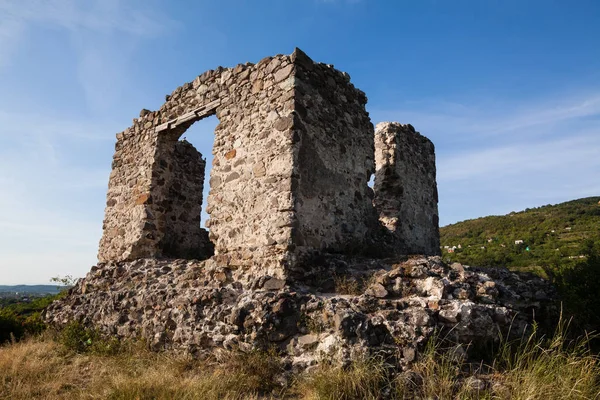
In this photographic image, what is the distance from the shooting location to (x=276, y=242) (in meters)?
4.93

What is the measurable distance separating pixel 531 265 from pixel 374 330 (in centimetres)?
2027

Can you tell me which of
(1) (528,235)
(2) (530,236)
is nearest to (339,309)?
(2) (530,236)

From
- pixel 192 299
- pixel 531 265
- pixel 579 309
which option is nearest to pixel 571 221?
pixel 531 265

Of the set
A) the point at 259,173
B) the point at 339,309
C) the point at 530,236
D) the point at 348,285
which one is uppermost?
the point at 259,173

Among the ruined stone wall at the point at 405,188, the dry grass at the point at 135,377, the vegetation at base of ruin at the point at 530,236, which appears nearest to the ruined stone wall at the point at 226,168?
the dry grass at the point at 135,377

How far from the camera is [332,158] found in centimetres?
573

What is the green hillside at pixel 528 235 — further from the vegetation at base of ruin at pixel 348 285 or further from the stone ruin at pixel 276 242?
the vegetation at base of ruin at pixel 348 285

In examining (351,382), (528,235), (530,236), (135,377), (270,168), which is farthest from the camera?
(528,235)

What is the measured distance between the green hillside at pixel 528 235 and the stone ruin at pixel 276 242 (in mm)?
14547

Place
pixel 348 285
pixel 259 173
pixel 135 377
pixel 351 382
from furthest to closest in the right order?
1. pixel 259 173
2. pixel 348 285
3. pixel 135 377
4. pixel 351 382

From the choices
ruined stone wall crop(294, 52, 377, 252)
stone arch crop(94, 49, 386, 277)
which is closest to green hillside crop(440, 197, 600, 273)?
ruined stone wall crop(294, 52, 377, 252)

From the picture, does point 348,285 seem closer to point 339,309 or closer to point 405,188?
point 339,309

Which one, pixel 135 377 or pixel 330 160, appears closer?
pixel 135 377

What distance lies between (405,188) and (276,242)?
4.19 meters
